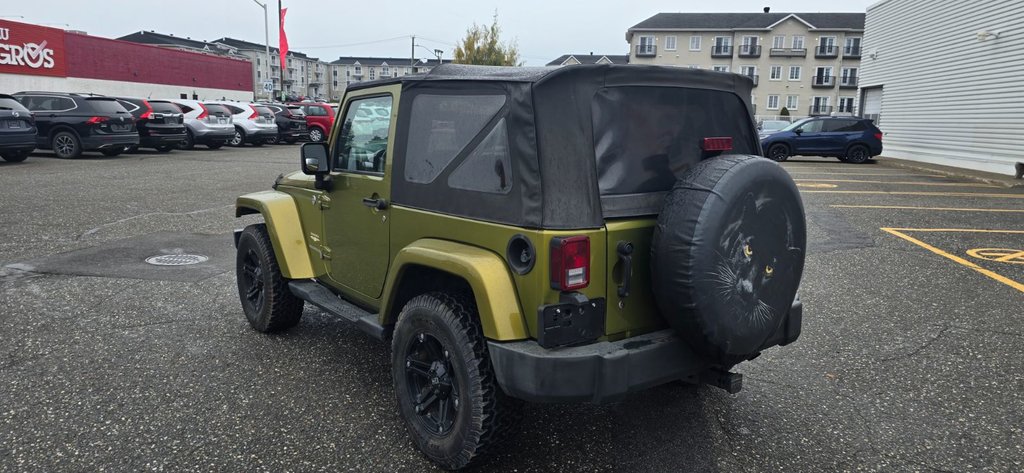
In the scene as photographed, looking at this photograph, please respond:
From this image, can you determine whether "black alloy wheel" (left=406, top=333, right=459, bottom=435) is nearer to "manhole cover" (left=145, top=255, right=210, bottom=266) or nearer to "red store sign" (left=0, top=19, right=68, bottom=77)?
"manhole cover" (left=145, top=255, right=210, bottom=266)

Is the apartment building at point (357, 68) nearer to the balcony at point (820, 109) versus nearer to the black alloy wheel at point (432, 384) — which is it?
the balcony at point (820, 109)

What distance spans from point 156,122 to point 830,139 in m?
20.3

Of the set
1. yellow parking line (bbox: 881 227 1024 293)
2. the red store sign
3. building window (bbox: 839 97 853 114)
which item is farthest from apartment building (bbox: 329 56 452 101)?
yellow parking line (bbox: 881 227 1024 293)

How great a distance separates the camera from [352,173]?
12.7 ft

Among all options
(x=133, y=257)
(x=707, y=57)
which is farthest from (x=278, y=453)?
(x=707, y=57)

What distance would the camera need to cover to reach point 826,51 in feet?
243

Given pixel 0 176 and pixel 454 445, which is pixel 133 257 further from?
pixel 0 176

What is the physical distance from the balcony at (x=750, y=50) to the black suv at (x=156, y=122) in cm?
6575

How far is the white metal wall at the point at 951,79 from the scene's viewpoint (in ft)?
54.0

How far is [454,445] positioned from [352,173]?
1.72 m

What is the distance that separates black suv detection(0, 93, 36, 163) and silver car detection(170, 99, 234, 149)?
5.82 m

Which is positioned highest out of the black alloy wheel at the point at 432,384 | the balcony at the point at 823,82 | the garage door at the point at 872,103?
the balcony at the point at 823,82

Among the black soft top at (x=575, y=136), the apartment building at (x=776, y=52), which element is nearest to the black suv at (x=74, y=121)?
the black soft top at (x=575, y=136)

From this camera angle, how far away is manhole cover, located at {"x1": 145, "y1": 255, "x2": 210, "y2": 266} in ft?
22.4
